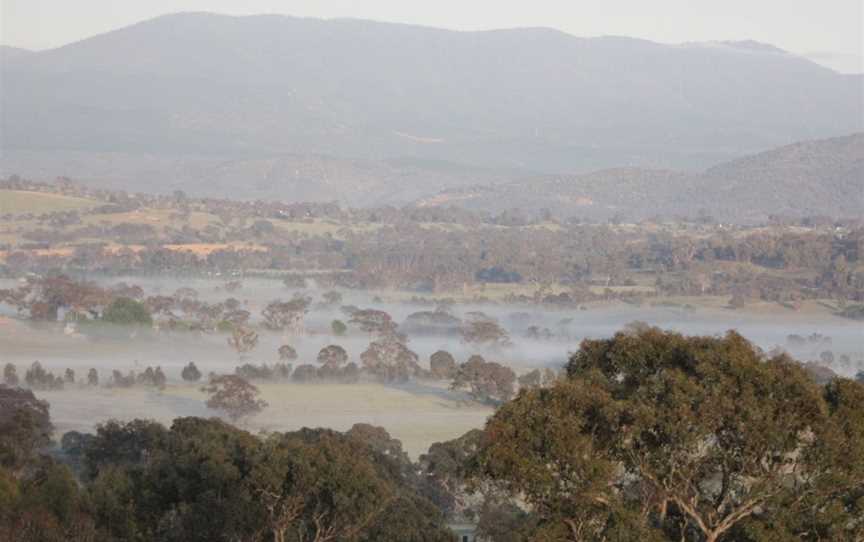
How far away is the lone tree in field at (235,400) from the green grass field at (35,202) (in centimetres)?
4721

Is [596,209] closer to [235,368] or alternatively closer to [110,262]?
[110,262]

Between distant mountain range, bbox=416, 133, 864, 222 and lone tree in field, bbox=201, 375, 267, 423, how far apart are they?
9764 cm

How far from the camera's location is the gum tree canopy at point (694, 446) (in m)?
11.6

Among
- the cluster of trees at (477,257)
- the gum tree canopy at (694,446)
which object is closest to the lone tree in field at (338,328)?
the cluster of trees at (477,257)

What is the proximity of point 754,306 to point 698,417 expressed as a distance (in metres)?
48.3

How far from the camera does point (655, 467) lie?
11.9m

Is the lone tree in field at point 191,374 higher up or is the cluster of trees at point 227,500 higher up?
the cluster of trees at point 227,500

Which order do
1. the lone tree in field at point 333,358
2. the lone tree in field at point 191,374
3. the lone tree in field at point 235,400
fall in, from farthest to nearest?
the lone tree in field at point 333,358
the lone tree in field at point 191,374
the lone tree in field at point 235,400

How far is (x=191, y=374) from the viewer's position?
1487 inches

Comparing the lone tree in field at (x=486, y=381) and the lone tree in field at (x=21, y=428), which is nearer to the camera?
the lone tree in field at (x=21, y=428)

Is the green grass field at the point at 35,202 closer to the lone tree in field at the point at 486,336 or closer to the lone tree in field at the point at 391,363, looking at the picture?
the lone tree in field at the point at 486,336

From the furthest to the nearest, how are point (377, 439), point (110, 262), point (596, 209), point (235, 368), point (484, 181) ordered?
point (484, 181) → point (596, 209) → point (110, 262) → point (235, 368) → point (377, 439)

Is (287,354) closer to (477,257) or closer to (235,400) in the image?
(235,400)

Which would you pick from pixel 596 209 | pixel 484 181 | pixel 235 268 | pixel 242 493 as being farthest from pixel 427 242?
pixel 484 181
